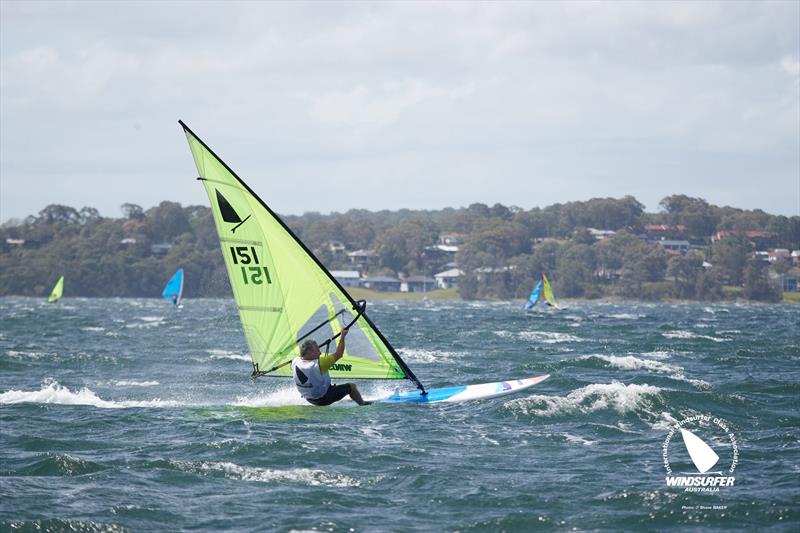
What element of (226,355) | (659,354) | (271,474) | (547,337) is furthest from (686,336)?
(271,474)

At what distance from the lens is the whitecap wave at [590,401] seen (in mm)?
19688

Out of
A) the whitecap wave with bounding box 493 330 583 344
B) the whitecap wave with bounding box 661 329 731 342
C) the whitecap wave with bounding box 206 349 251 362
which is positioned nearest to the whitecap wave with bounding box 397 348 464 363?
the whitecap wave with bounding box 206 349 251 362

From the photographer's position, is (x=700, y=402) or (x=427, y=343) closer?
(x=700, y=402)

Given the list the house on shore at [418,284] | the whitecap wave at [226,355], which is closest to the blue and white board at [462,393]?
the whitecap wave at [226,355]

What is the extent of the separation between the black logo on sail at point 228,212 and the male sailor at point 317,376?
2.57m

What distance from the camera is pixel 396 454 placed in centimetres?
1570

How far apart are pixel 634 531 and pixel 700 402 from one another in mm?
9544

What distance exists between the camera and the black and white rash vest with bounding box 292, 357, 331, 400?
18.0m

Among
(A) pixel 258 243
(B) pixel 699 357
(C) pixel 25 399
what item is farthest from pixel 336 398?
(B) pixel 699 357

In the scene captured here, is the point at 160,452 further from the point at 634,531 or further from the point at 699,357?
the point at 699,357

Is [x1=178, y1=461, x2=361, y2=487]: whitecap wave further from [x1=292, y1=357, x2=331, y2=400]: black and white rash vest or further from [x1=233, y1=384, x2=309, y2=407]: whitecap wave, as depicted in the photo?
[x1=233, y1=384, x2=309, y2=407]: whitecap wave

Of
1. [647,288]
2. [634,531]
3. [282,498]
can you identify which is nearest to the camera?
[634,531]

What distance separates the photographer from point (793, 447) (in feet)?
52.8

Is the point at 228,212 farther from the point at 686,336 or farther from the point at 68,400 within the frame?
the point at 686,336
